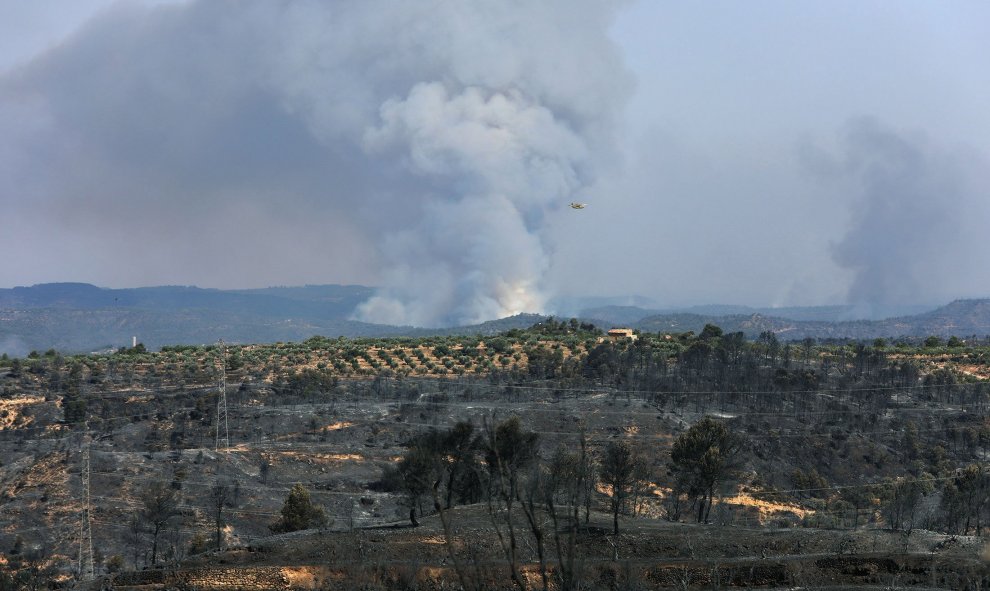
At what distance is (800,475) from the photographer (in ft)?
265

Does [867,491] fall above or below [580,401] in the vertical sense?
below

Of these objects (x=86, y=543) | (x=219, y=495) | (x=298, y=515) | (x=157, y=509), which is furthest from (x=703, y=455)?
(x=86, y=543)

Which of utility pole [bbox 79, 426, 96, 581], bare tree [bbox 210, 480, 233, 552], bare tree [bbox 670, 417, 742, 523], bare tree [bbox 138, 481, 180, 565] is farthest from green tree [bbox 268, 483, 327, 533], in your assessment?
bare tree [bbox 670, 417, 742, 523]

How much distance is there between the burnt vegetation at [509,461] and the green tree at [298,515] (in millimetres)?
149

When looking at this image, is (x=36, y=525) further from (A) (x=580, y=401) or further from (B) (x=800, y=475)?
(B) (x=800, y=475)

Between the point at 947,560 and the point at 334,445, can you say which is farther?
the point at 334,445

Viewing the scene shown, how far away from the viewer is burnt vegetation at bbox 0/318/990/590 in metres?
43.5

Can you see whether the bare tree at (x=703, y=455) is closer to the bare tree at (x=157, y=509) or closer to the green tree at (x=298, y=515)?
the green tree at (x=298, y=515)

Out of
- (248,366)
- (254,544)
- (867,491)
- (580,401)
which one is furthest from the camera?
(248,366)

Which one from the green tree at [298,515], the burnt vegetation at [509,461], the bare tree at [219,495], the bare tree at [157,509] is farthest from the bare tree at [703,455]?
the bare tree at [157,509]

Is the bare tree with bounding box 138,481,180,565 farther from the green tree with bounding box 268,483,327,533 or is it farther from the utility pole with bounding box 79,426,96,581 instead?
the green tree with bounding box 268,483,327,533

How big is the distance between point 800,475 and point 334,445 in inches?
1574

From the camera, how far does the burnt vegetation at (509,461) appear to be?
43.5 metres

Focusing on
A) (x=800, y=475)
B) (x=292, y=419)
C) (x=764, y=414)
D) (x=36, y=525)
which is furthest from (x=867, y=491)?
(x=36, y=525)
